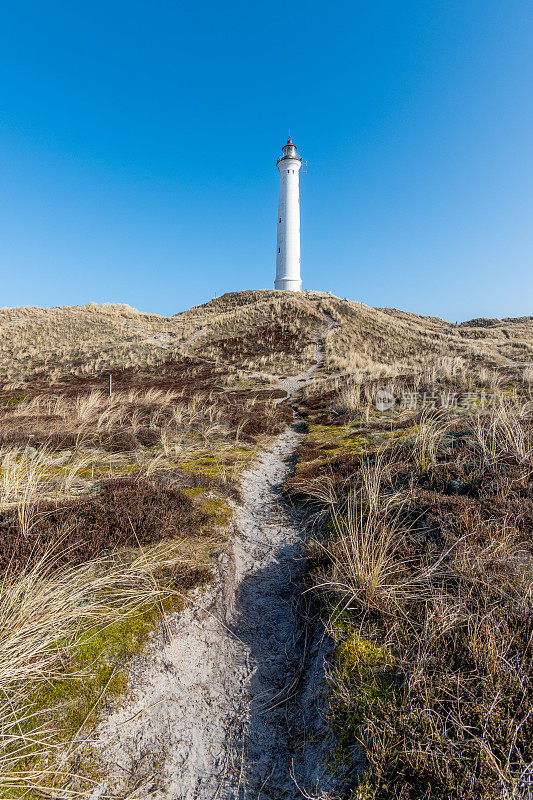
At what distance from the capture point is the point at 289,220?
5072 centimetres

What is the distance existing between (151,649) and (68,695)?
2.02 feet

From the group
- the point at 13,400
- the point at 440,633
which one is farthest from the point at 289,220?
the point at 440,633

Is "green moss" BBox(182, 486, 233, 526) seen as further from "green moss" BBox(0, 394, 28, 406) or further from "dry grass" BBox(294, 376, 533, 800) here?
"green moss" BBox(0, 394, 28, 406)

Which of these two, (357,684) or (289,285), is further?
(289,285)

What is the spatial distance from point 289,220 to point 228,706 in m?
56.1

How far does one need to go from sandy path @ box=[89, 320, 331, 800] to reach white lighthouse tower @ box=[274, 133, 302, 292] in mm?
52562

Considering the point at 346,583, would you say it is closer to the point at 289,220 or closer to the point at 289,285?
the point at 289,285

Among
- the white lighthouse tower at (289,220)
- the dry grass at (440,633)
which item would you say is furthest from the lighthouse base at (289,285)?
the dry grass at (440,633)

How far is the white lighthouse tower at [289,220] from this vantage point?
5088 cm

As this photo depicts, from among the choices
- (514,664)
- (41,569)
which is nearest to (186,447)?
(41,569)

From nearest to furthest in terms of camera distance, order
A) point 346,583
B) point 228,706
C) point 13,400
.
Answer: point 228,706 < point 346,583 < point 13,400

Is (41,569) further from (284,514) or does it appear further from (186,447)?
(186,447)

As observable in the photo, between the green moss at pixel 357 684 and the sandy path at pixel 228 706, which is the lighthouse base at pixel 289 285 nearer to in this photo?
the sandy path at pixel 228 706

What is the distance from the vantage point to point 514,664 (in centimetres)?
198
